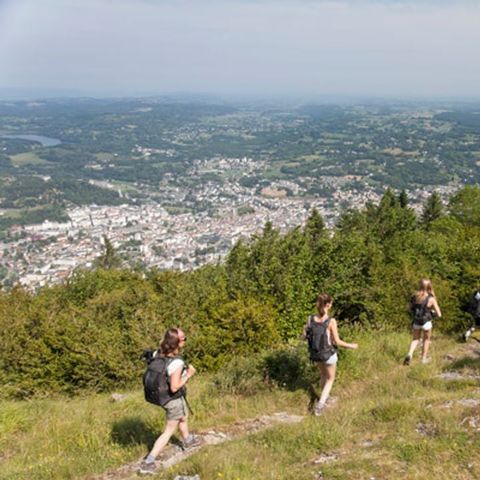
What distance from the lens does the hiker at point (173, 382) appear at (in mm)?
4988

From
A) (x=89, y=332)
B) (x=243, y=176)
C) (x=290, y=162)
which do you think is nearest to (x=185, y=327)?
(x=89, y=332)

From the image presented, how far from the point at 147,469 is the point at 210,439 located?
951 millimetres

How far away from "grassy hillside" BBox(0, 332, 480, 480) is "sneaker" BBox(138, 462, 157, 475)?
20 centimetres

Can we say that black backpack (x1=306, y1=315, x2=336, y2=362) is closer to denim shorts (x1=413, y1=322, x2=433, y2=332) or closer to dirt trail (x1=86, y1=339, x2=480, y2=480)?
dirt trail (x1=86, y1=339, x2=480, y2=480)

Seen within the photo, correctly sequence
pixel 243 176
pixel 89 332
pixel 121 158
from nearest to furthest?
pixel 89 332
pixel 243 176
pixel 121 158

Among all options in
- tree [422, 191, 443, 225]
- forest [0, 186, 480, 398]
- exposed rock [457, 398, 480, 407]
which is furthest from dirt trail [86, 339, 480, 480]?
tree [422, 191, 443, 225]

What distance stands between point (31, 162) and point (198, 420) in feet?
466

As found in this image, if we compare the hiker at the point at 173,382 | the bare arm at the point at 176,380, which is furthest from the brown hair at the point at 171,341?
the bare arm at the point at 176,380

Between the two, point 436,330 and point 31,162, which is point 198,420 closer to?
point 436,330

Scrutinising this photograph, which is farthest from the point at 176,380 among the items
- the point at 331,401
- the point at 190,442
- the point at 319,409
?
the point at 331,401

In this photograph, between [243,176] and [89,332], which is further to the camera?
[243,176]

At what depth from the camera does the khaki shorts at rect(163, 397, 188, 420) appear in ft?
16.8

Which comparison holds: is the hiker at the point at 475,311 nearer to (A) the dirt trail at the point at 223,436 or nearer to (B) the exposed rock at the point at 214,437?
(A) the dirt trail at the point at 223,436

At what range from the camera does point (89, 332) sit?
12.7 meters
